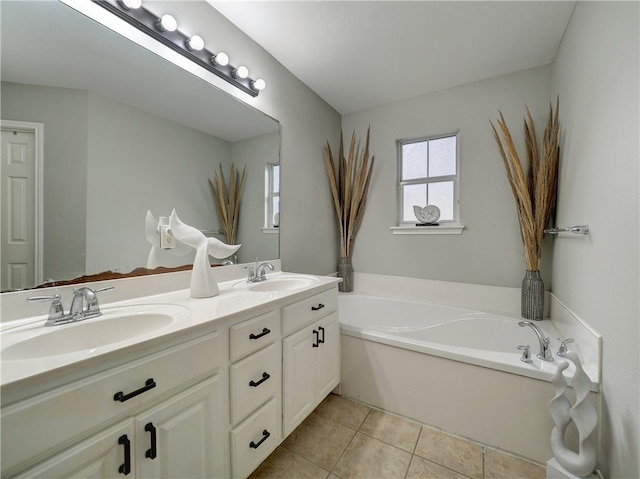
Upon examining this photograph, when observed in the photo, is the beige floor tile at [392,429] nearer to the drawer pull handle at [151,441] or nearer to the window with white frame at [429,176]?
the drawer pull handle at [151,441]

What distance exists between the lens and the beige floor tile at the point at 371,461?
1.27 metres

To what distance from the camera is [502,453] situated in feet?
4.50

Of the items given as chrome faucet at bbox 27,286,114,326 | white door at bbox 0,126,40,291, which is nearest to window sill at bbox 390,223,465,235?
chrome faucet at bbox 27,286,114,326

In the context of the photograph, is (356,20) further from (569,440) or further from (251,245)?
(569,440)

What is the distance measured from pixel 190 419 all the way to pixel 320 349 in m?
0.82

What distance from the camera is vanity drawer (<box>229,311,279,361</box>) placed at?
102 centimetres

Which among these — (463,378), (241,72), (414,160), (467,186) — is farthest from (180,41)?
(463,378)

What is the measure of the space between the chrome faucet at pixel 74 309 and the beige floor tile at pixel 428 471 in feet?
5.19

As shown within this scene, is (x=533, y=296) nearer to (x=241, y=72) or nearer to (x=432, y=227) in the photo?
(x=432, y=227)

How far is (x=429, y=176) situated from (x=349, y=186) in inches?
30.6

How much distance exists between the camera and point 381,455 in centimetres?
137

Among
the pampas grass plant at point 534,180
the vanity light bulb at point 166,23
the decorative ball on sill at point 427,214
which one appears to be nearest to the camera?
the vanity light bulb at point 166,23

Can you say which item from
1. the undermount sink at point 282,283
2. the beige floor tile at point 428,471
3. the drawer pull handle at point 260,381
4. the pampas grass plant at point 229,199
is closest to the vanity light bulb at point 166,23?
the pampas grass plant at point 229,199

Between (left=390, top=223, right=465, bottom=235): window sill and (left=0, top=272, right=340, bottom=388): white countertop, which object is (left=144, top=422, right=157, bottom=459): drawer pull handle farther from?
(left=390, top=223, right=465, bottom=235): window sill
